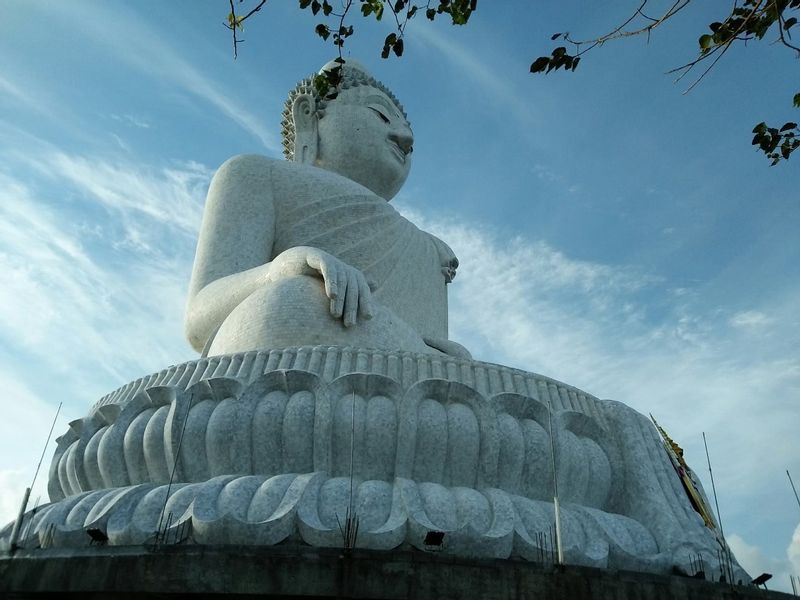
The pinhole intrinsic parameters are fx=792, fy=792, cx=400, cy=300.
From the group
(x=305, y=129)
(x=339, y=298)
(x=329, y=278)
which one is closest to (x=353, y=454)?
(x=339, y=298)

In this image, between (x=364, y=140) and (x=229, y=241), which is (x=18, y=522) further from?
(x=364, y=140)

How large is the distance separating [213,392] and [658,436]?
302 cm

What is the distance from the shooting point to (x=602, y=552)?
13.4ft

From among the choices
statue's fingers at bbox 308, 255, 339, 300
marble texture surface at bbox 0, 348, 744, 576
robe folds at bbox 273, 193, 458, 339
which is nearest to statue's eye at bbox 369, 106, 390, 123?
robe folds at bbox 273, 193, 458, 339

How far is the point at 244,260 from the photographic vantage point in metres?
7.58

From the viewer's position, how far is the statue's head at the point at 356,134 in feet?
31.0

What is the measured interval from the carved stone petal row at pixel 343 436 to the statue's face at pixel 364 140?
5.17m

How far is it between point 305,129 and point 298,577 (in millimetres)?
7282

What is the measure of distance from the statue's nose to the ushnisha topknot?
0.62 meters

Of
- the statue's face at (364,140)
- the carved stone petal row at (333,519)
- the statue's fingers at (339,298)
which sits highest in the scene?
the statue's face at (364,140)

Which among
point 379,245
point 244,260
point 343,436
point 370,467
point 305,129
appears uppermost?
point 305,129

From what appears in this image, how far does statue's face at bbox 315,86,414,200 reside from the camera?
9430 millimetres

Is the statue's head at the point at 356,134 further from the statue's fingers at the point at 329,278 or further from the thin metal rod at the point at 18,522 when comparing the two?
the thin metal rod at the point at 18,522

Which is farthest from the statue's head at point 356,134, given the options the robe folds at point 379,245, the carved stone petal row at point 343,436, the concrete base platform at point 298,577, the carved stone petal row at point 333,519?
the concrete base platform at point 298,577
